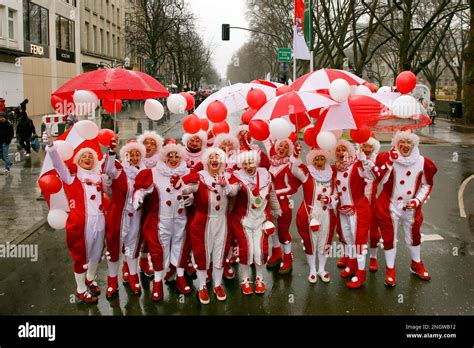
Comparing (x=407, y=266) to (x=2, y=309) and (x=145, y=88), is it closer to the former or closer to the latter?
(x=145, y=88)

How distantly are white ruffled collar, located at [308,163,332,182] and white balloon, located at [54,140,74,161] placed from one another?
107 inches

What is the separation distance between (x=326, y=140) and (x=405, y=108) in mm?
907

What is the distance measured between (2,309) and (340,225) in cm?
392

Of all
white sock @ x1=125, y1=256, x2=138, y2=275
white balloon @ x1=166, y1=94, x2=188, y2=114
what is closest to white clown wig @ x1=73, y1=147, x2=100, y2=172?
white sock @ x1=125, y1=256, x2=138, y2=275

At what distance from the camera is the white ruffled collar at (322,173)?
17.6 ft

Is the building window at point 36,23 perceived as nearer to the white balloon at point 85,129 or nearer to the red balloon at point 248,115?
the red balloon at point 248,115

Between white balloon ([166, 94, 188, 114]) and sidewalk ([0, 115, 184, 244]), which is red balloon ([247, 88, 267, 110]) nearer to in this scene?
white balloon ([166, 94, 188, 114])

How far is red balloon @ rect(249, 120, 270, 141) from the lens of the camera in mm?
5445

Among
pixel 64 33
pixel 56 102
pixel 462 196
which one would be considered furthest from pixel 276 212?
pixel 64 33

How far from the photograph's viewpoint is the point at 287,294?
526cm

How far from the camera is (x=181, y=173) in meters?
5.06

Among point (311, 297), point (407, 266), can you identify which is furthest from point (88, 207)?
point (407, 266)

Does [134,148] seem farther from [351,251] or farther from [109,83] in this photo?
[351,251]

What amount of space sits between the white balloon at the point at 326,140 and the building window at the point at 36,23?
94.1ft
